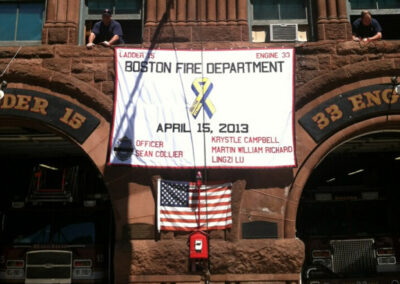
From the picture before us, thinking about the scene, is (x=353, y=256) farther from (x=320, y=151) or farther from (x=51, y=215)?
(x=51, y=215)

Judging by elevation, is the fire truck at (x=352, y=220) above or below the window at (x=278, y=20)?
below

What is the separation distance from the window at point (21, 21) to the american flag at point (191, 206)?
4.57m

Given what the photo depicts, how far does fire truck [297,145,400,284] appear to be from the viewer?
11430 millimetres

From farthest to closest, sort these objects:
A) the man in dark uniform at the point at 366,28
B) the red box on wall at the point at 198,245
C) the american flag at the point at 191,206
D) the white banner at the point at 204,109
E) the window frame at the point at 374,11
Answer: the window frame at the point at 374,11, the man in dark uniform at the point at 366,28, the white banner at the point at 204,109, the american flag at the point at 191,206, the red box on wall at the point at 198,245

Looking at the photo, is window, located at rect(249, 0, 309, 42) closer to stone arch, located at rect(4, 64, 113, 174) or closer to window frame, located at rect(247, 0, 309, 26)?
window frame, located at rect(247, 0, 309, 26)

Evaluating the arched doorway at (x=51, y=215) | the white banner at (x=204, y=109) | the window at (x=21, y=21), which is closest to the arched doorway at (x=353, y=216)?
the white banner at (x=204, y=109)

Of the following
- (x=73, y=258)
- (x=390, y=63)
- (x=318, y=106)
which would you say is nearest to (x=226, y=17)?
(x=318, y=106)

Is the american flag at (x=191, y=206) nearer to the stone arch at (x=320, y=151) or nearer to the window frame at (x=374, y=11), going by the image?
the stone arch at (x=320, y=151)

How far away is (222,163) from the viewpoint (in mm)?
8289

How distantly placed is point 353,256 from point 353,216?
110cm

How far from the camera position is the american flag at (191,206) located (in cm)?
812

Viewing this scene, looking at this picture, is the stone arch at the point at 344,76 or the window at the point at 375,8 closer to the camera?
the stone arch at the point at 344,76

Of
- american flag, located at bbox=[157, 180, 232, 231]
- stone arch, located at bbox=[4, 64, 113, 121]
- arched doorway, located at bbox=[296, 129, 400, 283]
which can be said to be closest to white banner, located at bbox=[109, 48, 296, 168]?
stone arch, located at bbox=[4, 64, 113, 121]

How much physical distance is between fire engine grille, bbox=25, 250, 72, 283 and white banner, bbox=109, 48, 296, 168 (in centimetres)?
432
